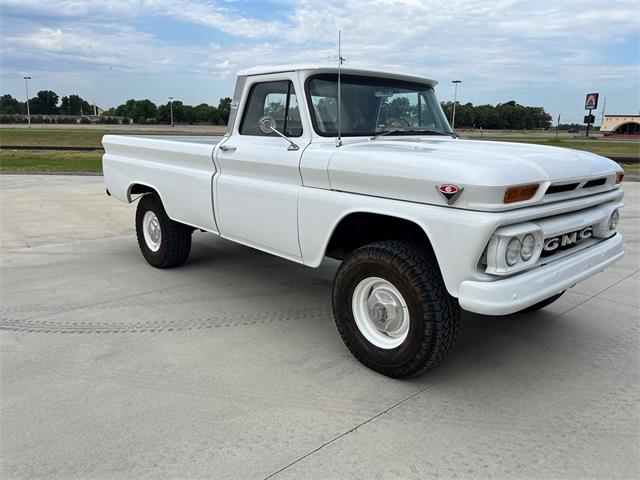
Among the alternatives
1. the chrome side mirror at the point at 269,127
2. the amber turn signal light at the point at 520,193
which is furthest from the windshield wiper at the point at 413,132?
the amber turn signal light at the point at 520,193

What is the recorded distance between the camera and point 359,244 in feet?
12.6

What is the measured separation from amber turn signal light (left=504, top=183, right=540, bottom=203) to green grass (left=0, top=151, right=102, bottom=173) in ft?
45.7

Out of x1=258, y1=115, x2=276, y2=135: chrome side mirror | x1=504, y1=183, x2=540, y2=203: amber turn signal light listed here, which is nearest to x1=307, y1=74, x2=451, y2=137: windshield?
x1=258, y1=115, x2=276, y2=135: chrome side mirror

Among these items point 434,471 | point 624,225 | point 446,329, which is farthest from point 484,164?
point 624,225

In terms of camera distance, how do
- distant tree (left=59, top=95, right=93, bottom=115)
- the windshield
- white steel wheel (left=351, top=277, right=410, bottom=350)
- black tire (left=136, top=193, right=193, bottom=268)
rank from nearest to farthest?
white steel wheel (left=351, top=277, right=410, bottom=350) → the windshield → black tire (left=136, top=193, right=193, bottom=268) → distant tree (left=59, top=95, right=93, bottom=115)

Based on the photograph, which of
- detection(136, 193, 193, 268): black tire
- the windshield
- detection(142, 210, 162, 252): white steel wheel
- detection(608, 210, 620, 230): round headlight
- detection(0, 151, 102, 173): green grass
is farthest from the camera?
detection(0, 151, 102, 173): green grass

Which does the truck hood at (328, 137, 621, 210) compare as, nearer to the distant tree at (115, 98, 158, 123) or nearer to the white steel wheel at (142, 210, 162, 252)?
the white steel wheel at (142, 210, 162, 252)

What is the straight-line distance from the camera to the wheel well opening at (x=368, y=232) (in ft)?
10.9

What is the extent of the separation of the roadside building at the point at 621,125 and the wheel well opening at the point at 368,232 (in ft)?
256

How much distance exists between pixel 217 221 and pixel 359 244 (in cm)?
134

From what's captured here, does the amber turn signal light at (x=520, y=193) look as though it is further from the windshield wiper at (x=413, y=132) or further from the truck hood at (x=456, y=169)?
the windshield wiper at (x=413, y=132)

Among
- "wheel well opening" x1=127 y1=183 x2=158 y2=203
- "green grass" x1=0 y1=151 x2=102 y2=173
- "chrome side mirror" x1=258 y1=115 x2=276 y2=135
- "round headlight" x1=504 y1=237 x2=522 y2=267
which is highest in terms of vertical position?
"chrome side mirror" x1=258 y1=115 x2=276 y2=135

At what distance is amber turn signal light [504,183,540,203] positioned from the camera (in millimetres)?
2723

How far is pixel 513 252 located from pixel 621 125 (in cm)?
8161
